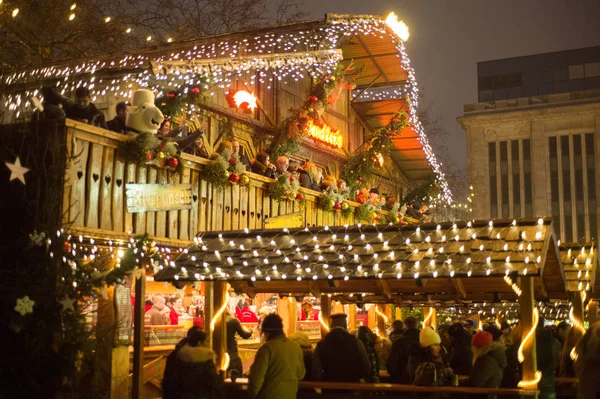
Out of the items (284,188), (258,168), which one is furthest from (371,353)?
(258,168)

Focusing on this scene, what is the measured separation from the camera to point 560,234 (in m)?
79.5

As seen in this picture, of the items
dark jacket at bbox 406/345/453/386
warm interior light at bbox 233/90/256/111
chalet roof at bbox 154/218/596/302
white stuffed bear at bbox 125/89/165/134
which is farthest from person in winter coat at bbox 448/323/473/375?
warm interior light at bbox 233/90/256/111

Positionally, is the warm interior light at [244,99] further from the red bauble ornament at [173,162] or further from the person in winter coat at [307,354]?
the person in winter coat at [307,354]

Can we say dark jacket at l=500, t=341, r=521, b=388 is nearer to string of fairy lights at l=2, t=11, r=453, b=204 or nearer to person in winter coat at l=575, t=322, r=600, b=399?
person in winter coat at l=575, t=322, r=600, b=399

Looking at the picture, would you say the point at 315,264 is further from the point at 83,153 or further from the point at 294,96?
the point at 294,96

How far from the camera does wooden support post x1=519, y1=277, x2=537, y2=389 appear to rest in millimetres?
9484

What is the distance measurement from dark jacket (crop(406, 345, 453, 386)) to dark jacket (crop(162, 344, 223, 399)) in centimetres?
282

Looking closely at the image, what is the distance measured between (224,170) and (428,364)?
663 cm

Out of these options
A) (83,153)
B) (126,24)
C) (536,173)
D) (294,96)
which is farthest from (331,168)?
(536,173)

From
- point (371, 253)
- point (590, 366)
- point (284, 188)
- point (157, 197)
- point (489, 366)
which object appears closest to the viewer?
point (590, 366)

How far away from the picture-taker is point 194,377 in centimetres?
870

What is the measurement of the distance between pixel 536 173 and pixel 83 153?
70320mm

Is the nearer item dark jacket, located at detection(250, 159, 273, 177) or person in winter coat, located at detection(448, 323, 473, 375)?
person in winter coat, located at detection(448, 323, 473, 375)

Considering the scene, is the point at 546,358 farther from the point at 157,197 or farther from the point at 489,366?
the point at 157,197
